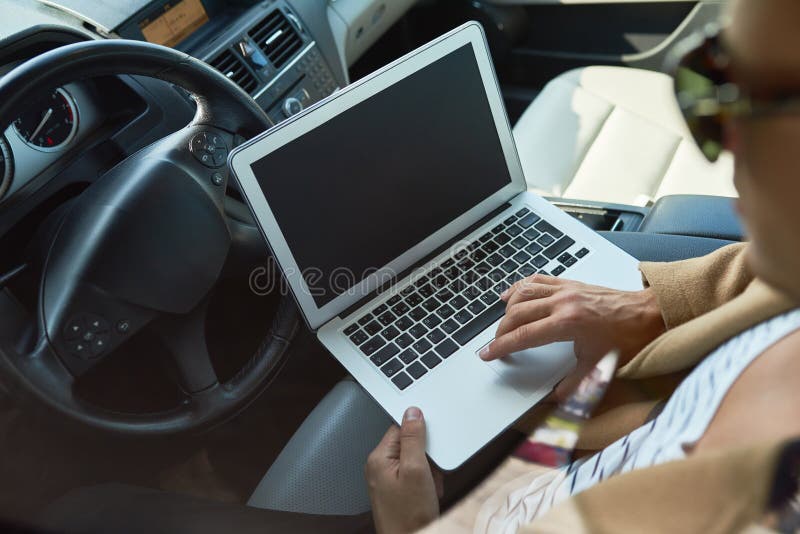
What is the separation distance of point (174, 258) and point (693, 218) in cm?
76

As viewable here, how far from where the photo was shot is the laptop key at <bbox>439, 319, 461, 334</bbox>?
944 millimetres

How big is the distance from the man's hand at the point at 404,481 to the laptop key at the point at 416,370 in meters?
0.05

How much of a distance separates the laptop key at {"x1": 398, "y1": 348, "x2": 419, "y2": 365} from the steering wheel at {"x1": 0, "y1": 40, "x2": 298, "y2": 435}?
174mm

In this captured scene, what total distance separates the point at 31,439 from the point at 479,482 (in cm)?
64

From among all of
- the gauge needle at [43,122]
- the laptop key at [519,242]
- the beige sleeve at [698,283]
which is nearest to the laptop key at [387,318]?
the laptop key at [519,242]

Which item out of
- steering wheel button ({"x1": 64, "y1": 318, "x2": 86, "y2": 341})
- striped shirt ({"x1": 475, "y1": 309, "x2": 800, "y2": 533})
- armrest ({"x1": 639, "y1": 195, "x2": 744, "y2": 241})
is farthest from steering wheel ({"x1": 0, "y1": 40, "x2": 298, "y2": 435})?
armrest ({"x1": 639, "y1": 195, "x2": 744, "y2": 241})

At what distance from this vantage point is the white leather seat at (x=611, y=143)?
4.38 ft

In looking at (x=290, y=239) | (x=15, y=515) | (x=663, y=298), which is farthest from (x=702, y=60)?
Result: (x=15, y=515)

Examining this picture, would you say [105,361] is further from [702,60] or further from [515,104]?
[515,104]

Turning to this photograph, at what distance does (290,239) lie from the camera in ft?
2.91

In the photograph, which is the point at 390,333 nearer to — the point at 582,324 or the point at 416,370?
the point at 416,370

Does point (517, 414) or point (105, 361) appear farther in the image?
point (105, 361)

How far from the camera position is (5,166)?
0.93 metres

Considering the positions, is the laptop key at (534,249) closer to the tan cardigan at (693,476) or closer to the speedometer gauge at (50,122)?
the tan cardigan at (693,476)
